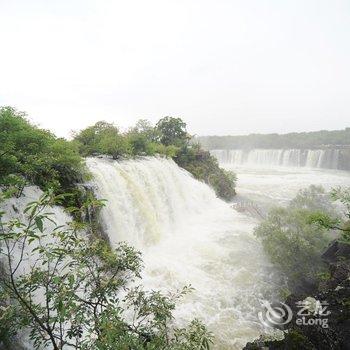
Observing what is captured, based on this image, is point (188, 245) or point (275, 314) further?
point (188, 245)

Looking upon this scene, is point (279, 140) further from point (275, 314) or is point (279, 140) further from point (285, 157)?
point (275, 314)

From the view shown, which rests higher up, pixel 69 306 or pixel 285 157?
pixel 69 306

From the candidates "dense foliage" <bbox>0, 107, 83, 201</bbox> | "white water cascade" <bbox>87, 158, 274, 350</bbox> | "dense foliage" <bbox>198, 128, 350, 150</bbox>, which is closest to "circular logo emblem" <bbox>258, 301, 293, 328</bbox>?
"white water cascade" <bbox>87, 158, 274, 350</bbox>

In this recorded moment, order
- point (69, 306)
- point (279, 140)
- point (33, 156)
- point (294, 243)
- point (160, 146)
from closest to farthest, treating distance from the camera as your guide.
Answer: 1. point (69, 306)
2. point (33, 156)
3. point (294, 243)
4. point (160, 146)
5. point (279, 140)

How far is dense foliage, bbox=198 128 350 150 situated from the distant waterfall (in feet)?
33.5

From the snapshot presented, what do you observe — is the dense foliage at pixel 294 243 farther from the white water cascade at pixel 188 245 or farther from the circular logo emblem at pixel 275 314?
the circular logo emblem at pixel 275 314

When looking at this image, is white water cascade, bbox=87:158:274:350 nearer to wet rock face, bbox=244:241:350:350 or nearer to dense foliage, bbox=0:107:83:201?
dense foliage, bbox=0:107:83:201

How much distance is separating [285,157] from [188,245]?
4202 cm

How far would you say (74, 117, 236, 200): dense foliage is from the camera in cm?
1730

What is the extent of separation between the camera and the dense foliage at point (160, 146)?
17.3 metres

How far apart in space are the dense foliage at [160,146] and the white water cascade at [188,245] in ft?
5.28

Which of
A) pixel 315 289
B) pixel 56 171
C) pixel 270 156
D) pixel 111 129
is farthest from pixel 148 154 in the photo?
pixel 270 156

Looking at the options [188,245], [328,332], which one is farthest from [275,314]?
[188,245]

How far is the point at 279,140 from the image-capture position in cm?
6700
